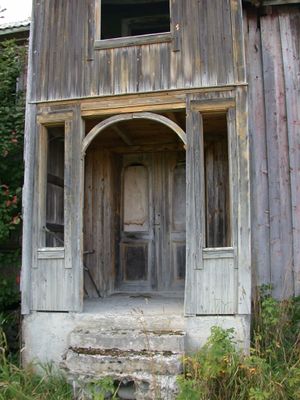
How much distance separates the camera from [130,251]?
8102mm

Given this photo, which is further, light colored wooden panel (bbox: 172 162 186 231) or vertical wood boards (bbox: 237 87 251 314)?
light colored wooden panel (bbox: 172 162 186 231)

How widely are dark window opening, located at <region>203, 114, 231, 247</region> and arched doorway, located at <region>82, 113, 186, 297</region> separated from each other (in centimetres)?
54

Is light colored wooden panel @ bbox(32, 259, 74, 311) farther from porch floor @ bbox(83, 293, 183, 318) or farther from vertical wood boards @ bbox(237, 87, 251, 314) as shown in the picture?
vertical wood boards @ bbox(237, 87, 251, 314)

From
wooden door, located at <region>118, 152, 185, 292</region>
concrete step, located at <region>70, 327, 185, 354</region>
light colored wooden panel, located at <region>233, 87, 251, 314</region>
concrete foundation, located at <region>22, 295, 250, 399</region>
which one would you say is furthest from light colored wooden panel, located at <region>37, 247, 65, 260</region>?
wooden door, located at <region>118, 152, 185, 292</region>

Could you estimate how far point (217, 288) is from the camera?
5.29 meters

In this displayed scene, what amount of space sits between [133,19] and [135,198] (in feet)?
10.9

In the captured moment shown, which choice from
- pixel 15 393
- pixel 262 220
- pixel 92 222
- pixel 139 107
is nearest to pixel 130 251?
pixel 92 222

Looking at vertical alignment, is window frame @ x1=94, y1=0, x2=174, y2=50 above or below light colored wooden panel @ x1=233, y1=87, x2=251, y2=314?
above

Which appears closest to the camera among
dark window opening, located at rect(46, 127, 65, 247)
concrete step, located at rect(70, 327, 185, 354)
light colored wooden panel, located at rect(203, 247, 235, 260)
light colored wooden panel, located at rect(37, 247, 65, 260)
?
concrete step, located at rect(70, 327, 185, 354)

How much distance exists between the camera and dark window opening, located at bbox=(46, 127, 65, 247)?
6.69 meters

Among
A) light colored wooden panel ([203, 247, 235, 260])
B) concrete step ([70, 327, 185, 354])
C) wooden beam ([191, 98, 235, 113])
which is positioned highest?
wooden beam ([191, 98, 235, 113])

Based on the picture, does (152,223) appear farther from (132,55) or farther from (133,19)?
(133,19)

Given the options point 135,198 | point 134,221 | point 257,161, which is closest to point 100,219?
point 134,221

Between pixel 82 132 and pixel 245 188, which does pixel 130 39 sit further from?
pixel 245 188
